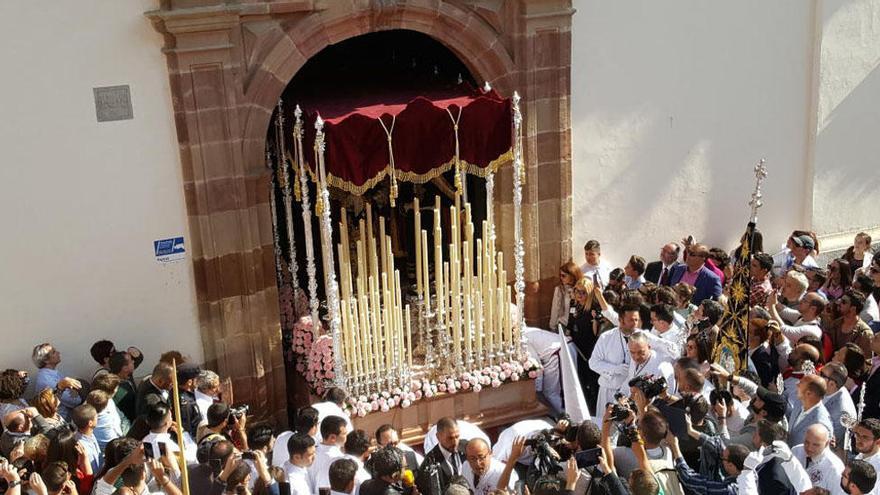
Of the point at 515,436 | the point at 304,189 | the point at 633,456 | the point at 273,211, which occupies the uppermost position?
the point at 304,189

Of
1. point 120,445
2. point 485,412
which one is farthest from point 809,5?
point 120,445

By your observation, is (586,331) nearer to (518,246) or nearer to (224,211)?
(518,246)

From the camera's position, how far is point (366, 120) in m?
8.12

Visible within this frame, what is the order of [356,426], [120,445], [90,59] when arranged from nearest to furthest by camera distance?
[120,445] < [90,59] < [356,426]

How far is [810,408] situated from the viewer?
720 centimetres

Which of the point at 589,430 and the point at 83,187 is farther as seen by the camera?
the point at 83,187

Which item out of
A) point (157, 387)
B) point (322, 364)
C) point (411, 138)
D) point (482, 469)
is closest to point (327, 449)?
point (482, 469)

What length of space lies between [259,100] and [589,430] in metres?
4.01

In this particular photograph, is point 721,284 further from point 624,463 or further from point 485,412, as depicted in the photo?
point 624,463

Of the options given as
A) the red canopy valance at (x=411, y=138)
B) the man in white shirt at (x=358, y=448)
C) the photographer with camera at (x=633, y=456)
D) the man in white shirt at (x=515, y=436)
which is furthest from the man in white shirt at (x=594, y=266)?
the man in white shirt at (x=358, y=448)

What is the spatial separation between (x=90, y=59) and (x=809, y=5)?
7404mm

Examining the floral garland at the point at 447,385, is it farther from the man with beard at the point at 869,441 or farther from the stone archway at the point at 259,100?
the man with beard at the point at 869,441

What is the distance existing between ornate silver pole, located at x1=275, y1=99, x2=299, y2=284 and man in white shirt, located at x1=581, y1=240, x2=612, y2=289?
2.87 meters

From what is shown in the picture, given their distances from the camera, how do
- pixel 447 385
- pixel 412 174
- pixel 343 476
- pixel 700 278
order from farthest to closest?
pixel 700 278 < pixel 447 385 < pixel 412 174 < pixel 343 476
